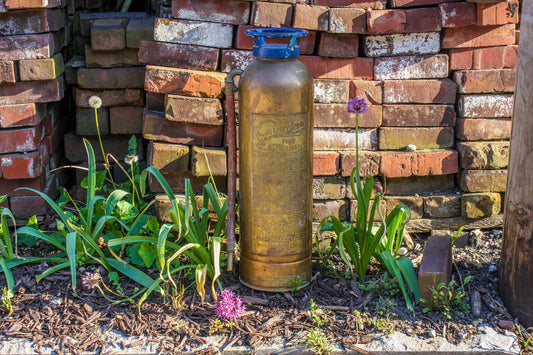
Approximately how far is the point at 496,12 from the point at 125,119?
2006 millimetres

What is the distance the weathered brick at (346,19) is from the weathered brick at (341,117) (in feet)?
1.22

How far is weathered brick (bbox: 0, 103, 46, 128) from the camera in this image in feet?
10.5

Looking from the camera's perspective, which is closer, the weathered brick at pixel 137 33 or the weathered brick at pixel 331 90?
the weathered brick at pixel 331 90

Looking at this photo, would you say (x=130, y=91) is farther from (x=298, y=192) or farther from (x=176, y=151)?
(x=298, y=192)

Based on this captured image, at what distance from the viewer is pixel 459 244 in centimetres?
328

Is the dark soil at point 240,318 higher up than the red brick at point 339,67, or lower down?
lower down

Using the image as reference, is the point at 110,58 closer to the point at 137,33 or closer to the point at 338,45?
the point at 137,33

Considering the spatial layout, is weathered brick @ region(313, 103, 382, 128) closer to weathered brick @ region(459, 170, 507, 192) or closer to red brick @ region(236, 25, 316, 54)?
red brick @ region(236, 25, 316, 54)

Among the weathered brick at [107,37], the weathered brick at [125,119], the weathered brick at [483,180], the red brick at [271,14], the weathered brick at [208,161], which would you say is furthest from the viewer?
the weathered brick at [125,119]

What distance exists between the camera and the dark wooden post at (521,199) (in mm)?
2502

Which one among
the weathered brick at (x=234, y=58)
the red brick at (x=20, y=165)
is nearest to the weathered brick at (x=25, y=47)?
the red brick at (x=20, y=165)

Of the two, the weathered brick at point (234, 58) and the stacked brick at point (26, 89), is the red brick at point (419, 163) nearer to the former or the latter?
the weathered brick at point (234, 58)

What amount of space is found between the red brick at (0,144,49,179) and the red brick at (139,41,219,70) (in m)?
0.79

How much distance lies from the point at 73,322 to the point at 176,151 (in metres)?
0.94
